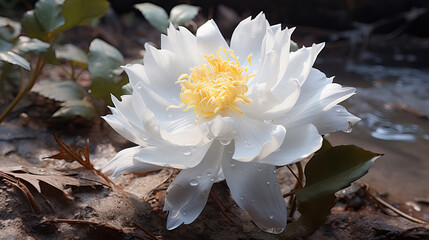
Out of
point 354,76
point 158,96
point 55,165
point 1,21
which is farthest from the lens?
point 354,76

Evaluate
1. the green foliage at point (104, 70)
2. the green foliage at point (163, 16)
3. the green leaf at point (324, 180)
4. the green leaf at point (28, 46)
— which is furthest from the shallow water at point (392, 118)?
the green leaf at point (28, 46)

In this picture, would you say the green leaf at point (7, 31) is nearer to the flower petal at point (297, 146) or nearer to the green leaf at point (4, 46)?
the green leaf at point (4, 46)

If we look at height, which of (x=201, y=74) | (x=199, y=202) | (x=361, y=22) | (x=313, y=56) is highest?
(x=313, y=56)

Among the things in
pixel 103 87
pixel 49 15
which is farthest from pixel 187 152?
pixel 49 15

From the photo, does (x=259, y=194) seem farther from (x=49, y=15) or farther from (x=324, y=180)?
(x=49, y=15)

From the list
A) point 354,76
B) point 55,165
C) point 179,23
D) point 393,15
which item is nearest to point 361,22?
point 393,15

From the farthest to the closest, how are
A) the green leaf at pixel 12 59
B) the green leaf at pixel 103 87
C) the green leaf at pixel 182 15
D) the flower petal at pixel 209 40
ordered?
the green leaf at pixel 182 15
the green leaf at pixel 103 87
the green leaf at pixel 12 59
the flower petal at pixel 209 40

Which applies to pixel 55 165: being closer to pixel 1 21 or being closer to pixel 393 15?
pixel 1 21
